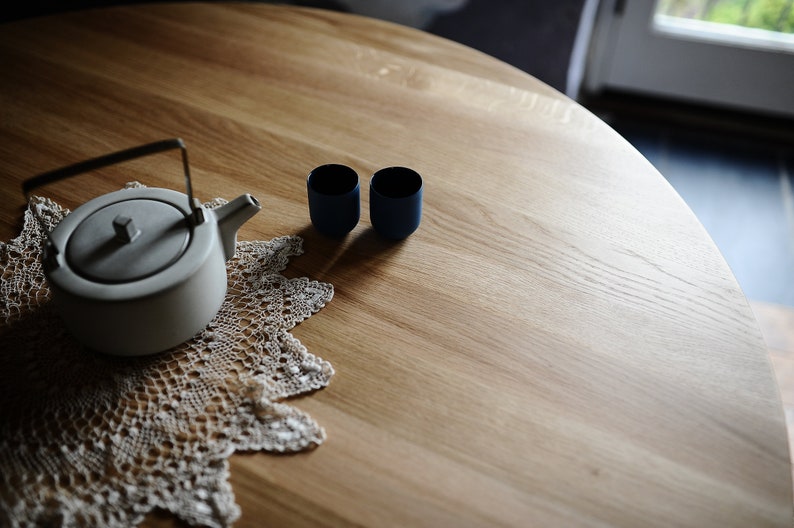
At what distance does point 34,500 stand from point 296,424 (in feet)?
0.79

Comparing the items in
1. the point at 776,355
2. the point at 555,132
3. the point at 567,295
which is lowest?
the point at 776,355

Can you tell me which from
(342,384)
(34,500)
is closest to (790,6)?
(342,384)

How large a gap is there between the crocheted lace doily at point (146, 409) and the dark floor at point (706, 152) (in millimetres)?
1201

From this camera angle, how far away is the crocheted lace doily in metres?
0.58

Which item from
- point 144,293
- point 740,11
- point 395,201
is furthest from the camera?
point 740,11

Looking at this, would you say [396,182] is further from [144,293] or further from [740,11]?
[740,11]

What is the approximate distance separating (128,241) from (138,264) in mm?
32

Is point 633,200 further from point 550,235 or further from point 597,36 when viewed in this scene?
point 597,36

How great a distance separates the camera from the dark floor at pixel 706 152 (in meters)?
1.66

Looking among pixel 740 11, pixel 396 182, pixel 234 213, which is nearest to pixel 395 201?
pixel 396 182

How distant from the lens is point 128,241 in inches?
24.6

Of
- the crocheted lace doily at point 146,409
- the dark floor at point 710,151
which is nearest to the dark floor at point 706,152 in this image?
the dark floor at point 710,151

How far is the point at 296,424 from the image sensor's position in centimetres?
63

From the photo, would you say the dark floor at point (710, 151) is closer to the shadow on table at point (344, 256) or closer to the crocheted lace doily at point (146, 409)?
the shadow on table at point (344, 256)
